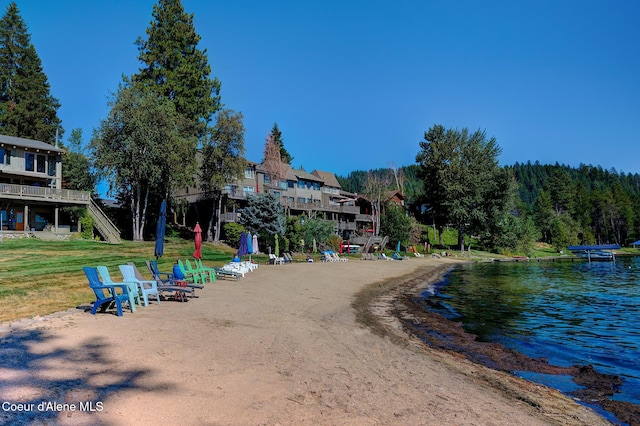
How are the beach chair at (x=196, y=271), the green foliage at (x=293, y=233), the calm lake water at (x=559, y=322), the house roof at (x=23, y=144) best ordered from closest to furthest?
the calm lake water at (x=559, y=322)
the beach chair at (x=196, y=271)
the house roof at (x=23, y=144)
the green foliage at (x=293, y=233)

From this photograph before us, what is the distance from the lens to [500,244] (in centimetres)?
6775

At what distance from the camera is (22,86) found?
168ft

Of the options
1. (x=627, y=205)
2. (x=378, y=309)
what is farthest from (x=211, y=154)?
(x=627, y=205)

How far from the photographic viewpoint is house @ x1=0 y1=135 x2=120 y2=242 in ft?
111

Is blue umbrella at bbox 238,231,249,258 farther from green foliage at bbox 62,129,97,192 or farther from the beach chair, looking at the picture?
green foliage at bbox 62,129,97,192

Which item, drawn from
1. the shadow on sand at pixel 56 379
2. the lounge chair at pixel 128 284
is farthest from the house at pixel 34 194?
the shadow on sand at pixel 56 379

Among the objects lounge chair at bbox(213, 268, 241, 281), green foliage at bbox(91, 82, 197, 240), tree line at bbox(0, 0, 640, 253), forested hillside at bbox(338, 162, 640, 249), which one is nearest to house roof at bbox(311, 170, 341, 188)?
tree line at bbox(0, 0, 640, 253)

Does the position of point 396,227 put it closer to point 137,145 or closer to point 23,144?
point 137,145

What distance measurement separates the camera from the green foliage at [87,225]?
113 ft

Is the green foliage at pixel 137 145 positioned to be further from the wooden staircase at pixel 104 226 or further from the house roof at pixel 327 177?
the house roof at pixel 327 177

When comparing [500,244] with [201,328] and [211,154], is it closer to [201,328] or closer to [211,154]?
[211,154]

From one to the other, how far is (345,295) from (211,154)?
95.5 feet

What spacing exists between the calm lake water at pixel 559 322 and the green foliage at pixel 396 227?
32.4 metres

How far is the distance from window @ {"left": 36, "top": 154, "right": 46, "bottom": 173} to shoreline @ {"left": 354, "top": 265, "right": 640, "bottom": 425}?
125ft
